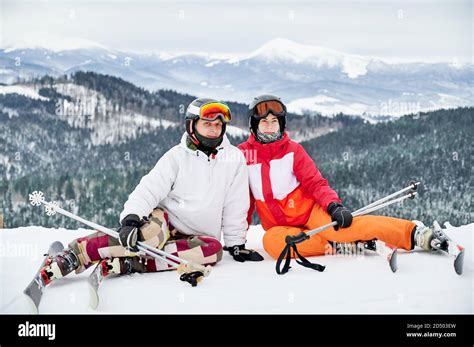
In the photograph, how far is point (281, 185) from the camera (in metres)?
3.40

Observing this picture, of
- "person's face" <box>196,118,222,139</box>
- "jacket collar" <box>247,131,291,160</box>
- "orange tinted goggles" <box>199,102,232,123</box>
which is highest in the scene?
"orange tinted goggles" <box>199,102,232,123</box>

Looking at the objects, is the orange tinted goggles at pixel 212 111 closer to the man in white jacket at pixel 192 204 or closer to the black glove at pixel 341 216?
the man in white jacket at pixel 192 204

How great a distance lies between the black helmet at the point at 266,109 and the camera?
11.0ft

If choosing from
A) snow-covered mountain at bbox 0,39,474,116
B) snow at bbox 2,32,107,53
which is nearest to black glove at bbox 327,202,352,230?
snow-covered mountain at bbox 0,39,474,116

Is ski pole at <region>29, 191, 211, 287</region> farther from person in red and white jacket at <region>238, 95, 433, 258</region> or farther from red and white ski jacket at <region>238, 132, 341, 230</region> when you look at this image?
red and white ski jacket at <region>238, 132, 341, 230</region>

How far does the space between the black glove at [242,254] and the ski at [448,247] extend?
109 centimetres

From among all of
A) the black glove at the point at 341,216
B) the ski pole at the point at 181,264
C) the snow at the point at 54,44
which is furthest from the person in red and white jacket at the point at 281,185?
the snow at the point at 54,44

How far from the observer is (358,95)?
10438 mm

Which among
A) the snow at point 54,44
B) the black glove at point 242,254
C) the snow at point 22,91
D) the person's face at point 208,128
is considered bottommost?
the black glove at point 242,254

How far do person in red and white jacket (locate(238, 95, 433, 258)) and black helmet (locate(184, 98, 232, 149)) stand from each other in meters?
0.31

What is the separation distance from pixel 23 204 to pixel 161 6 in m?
4.73

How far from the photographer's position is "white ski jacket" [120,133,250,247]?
3.15m
